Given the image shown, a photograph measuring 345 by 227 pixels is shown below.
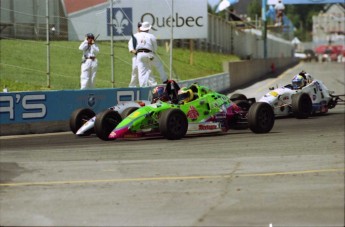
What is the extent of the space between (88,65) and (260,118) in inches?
258

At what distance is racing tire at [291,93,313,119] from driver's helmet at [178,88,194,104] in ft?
15.2

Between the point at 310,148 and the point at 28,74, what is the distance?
11589 mm

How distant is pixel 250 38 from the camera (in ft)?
178

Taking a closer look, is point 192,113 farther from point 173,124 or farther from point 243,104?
point 243,104

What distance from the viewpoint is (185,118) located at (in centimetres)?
1431

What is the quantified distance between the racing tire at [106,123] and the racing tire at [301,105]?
573 cm

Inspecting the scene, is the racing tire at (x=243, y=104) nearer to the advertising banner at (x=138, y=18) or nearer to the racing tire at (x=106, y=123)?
the racing tire at (x=106, y=123)

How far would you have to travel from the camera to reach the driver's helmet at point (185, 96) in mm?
14914

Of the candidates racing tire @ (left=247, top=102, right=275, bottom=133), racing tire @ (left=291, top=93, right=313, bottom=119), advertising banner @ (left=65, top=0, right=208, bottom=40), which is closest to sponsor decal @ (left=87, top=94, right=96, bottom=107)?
advertising banner @ (left=65, top=0, right=208, bottom=40)

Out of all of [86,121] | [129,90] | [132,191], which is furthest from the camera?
[129,90]

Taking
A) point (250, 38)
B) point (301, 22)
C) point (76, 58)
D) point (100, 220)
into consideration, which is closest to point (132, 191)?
point (100, 220)

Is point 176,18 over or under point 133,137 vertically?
over

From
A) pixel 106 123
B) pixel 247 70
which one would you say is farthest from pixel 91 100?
pixel 247 70

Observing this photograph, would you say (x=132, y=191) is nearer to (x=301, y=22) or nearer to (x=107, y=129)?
(x=107, y=129)
